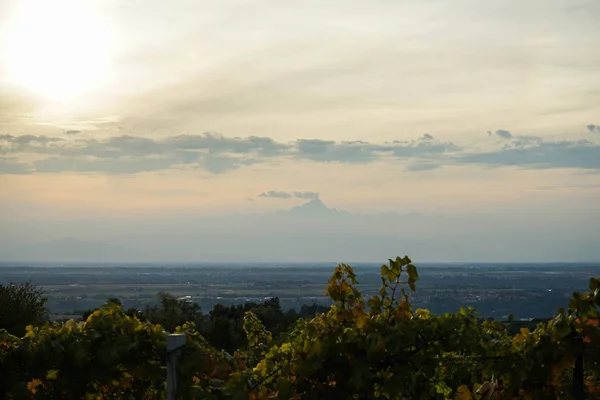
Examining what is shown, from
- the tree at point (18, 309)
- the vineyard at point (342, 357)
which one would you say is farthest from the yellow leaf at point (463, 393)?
the tree at point (18, 309)

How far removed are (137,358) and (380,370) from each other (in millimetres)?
1645

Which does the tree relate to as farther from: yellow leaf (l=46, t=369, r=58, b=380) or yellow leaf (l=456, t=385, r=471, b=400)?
yellow leaf (l=456, t=385, r=471, b=400)

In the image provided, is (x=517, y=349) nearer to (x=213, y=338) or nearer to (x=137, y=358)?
(x=137, y=358)

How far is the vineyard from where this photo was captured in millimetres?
4680

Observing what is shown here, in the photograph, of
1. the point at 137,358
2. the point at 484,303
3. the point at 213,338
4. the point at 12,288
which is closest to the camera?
the point at 137,358

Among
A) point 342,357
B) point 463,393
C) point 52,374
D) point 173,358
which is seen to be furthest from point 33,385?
point 463,393

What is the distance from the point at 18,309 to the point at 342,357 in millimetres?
24509

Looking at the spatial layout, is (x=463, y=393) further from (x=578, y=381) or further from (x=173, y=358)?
(x=173, y=358)

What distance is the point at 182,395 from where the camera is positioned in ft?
15.5

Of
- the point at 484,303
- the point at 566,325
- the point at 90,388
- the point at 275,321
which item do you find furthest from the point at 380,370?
the point at 484,303

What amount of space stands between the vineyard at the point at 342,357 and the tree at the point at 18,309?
67.2 ft

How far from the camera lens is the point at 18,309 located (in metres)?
26.8

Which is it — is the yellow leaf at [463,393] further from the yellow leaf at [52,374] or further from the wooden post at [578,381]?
the yellow leaf at [52,374]

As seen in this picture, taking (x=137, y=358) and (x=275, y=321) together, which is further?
(x=275, y=321)
